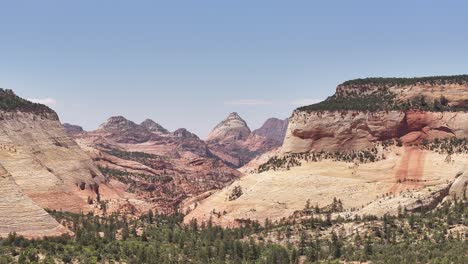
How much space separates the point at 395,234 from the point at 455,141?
138 ft

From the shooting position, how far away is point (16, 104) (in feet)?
511

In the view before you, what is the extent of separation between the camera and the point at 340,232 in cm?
9762

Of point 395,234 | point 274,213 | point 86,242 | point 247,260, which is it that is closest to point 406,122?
point 274,213

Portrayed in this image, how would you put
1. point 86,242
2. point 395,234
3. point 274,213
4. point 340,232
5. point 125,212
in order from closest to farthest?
point 86,242 < point 395,234 < point 340,232 < point 274,213 < point 125,212

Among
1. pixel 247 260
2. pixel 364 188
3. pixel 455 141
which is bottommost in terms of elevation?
pixel 247 260

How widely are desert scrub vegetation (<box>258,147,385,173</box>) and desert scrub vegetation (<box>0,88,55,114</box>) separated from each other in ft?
213

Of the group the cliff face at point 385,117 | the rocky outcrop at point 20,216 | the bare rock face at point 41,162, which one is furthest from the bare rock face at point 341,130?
the rocky outcrop at point 20,216

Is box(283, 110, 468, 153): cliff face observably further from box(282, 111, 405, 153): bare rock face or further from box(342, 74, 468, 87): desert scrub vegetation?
box(342, 74, 468, 87): desert scrub vegetation

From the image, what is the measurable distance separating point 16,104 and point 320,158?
8029 cm

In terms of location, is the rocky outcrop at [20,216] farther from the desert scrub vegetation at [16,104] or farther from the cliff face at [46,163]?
the desert scrub vegetation at [16,104]

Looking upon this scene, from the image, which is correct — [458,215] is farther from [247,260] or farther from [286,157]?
[286,157]

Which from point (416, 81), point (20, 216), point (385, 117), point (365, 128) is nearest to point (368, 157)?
point (365, 128)

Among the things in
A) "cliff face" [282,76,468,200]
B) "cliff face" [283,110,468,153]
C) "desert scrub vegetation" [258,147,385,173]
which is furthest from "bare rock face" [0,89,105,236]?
"cliff face" [283,110,468,153]

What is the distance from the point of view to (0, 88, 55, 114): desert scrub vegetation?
152 metres
